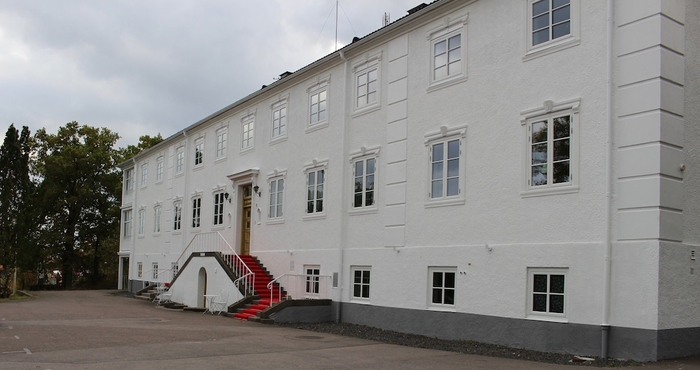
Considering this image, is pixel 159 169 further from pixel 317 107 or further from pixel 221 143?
pixel 317 107

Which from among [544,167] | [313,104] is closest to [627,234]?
[544,167]

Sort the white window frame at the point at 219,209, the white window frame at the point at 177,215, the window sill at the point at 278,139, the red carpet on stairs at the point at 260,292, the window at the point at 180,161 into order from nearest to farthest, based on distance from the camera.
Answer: the red carpet on stairs at the point at 260,292 < the window sill at the point at 278,139 < the white window frame at the point at 219,209 < the white window frame at the point at 177,215 < the window at the point at 180,161

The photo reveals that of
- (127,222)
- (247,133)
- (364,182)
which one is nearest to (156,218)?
(127,222)

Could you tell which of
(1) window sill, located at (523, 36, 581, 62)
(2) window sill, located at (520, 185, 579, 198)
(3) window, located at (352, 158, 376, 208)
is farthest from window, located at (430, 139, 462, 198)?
(1) window sill, located at (523, 36, 581, 62)

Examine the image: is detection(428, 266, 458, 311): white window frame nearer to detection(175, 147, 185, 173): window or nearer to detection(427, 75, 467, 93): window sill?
detection(427, 75, 467, 93): window sill

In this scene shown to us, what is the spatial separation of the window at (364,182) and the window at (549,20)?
236 inches

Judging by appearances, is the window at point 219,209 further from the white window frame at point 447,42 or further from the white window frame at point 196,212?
Result: the white window frame at point 447,42

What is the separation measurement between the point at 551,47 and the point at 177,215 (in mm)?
22287

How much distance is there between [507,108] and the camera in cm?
1402

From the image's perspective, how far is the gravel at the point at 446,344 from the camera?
1155 centimetres

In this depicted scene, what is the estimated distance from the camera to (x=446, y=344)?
14.0 metres

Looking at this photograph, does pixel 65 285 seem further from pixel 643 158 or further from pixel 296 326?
pixel 643 158

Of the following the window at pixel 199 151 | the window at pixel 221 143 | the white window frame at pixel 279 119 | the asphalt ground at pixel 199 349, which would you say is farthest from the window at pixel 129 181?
the asphalt ground at pixel 199 349

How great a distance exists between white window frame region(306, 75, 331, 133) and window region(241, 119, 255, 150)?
428 centimetres
